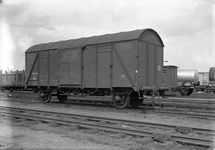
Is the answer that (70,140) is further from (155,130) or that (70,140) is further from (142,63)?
(142,63)

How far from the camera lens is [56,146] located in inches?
211

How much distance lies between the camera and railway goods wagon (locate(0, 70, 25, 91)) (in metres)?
24.6

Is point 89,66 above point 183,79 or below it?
above

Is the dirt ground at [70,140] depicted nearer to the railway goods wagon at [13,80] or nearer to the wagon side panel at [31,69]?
the wagon side panel at [31,69]

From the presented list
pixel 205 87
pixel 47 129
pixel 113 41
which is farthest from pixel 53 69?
pixel 205 87

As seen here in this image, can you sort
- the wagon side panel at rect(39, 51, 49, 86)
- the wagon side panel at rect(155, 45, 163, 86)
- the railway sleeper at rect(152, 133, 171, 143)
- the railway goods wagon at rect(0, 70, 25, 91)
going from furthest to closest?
the railway goods wagon at rect(0, 70, 25, 91)
the wagon side panel at rect(39, 51, 49, 86)
the wagon side panel at rect(155, 45, 163, 86)
the railway sleeper at rect(152, 133, 171, 143)

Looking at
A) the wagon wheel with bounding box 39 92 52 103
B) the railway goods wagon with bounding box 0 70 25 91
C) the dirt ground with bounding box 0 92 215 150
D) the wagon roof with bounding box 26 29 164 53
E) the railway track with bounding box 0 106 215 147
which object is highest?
the wagon roof with bounding box 26 29 164 53

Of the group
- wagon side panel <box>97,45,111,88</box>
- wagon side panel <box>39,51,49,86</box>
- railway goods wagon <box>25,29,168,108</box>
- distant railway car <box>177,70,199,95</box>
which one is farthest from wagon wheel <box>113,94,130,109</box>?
distant railway car <box>177,70,199,95</box>

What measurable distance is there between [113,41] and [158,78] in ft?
11.5

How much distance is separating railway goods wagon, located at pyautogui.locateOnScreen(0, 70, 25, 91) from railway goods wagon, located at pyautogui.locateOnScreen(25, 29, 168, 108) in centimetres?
955

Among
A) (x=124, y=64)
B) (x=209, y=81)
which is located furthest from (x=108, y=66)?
(x=209, y=81)

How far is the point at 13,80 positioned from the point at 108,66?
1705cm

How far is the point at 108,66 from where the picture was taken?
41.9ft

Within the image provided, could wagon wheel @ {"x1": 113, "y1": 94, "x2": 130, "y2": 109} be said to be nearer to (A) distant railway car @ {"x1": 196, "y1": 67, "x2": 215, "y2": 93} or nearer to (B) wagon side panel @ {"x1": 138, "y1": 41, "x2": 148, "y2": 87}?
(B) wagon side panel @ {"x1": 138, "y1": 41, "x2": 148, "y2": 87}
